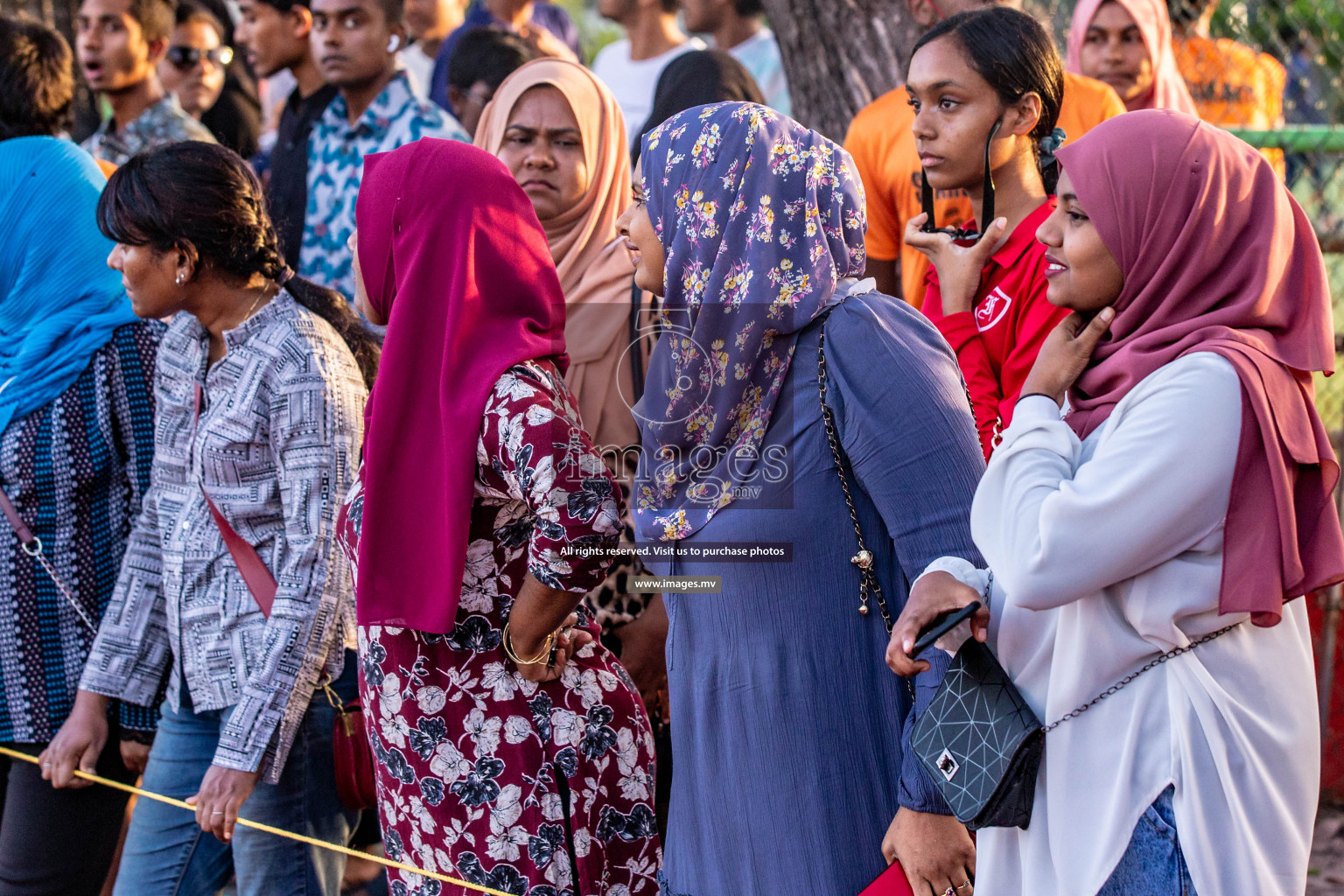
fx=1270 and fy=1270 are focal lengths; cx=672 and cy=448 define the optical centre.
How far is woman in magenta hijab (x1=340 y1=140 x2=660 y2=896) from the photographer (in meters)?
2.21

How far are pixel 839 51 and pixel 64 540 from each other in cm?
295

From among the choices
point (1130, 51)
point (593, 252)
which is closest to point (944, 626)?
point (593, 252)

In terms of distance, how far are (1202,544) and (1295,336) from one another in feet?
1.06

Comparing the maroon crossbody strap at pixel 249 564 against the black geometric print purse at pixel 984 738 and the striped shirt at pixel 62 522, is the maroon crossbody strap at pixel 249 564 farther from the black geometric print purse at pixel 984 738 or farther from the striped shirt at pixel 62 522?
the black geometric print purse at pixel 984 738

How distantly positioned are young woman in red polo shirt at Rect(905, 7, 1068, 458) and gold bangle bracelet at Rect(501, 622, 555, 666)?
102 cm

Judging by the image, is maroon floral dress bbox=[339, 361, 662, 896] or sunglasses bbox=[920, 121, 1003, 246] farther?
sunglasses bbox=[920, 121, 1003, 246]

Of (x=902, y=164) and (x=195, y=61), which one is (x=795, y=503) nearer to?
(x=902, y=164)

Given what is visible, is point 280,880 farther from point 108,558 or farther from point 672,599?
point 672,599

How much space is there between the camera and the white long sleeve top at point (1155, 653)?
1665 mm

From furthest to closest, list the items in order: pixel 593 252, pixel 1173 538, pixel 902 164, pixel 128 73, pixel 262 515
Result: pixel 128 73
pixel 902 164
pixel 593 252
pixel 262 515
pixel 1173 538

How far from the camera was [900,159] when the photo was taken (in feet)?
12.0

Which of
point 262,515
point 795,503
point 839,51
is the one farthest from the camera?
point 839,51

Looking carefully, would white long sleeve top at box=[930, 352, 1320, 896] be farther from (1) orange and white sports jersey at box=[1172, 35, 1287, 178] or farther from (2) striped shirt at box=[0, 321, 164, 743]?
(1) orange and white sports jersey at box=[1172, 35, 1287, 178]

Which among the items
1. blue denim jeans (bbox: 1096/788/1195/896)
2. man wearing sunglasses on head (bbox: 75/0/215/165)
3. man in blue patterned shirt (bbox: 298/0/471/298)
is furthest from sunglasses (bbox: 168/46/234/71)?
blue denim jeans (bbox: 1096/788/1195/896)
